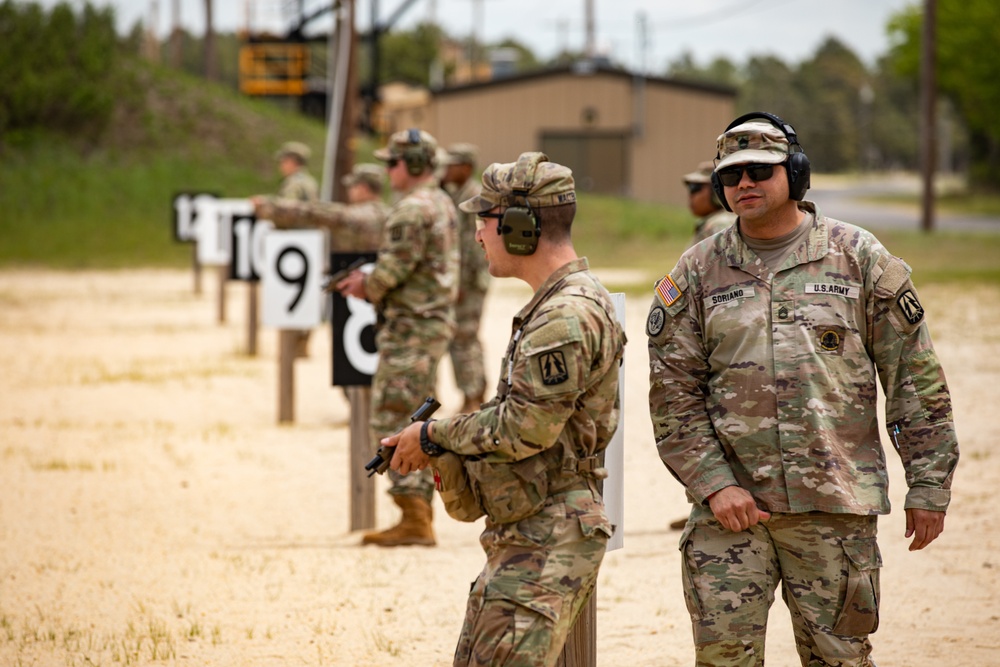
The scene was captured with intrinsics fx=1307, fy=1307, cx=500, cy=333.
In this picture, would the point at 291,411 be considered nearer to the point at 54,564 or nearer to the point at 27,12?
the point at 54,564

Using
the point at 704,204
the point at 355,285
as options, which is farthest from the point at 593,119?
the point at 355,285

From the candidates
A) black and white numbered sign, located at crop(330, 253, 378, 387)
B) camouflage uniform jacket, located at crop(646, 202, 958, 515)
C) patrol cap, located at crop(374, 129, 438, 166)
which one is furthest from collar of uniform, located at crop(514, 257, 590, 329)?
black and white numbered sign, located at crop(330, 253, 378, 387)

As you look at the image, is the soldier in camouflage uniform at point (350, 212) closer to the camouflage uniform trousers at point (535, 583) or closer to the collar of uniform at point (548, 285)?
the collar of uniform at point (548, 285)

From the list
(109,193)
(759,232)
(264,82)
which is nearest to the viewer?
(759,232)

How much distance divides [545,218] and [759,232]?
679 millimetres

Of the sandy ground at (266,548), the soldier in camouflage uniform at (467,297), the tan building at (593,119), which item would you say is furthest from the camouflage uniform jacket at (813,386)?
the tan building at (593,119)

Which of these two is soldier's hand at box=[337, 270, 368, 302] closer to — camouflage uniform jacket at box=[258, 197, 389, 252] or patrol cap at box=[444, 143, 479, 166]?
camouflage uniform jacket at box=[258, 197, 389, 252]

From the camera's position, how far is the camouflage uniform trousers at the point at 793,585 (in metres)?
3.70

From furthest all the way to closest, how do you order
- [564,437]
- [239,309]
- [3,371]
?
1. [239,309]
2. [3,371]
3. [564,437]

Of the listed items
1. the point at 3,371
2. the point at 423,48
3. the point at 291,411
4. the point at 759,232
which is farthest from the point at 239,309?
the point at 423,48

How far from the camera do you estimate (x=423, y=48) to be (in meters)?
70.8

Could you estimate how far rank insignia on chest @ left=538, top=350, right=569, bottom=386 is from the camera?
11.2 feet

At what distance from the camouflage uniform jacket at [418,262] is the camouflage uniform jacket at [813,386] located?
3.26m

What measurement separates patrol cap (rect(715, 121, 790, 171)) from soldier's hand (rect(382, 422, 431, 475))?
3.82 feet
